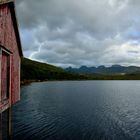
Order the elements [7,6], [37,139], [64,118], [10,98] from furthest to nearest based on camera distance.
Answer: [64,118] < [37,139] < [10,98] < [7,6]

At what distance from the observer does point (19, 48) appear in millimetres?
29609

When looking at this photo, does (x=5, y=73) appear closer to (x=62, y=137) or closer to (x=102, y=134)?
(x=62, y=137)

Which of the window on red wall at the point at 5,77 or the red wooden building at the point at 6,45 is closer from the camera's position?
the red wooden building at the point at 6,45

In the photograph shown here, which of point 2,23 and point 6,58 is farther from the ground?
point 2,23

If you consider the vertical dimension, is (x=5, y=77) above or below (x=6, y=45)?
below

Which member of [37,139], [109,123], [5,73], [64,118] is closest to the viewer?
[5,73]

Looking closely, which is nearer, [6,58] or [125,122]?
[6,58]

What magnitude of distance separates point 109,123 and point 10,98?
21.2 metres

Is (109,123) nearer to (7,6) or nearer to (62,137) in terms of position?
(62,137)

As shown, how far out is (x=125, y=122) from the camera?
40.6 m

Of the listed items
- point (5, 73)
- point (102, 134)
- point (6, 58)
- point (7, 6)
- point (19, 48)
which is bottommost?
point (102, 134)

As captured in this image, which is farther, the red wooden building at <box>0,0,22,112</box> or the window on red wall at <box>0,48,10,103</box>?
the window on red wall at <box>0,48,10,103</box>

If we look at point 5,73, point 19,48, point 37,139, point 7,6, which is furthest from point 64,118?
point 7,6

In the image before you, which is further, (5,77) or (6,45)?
(5,77)
